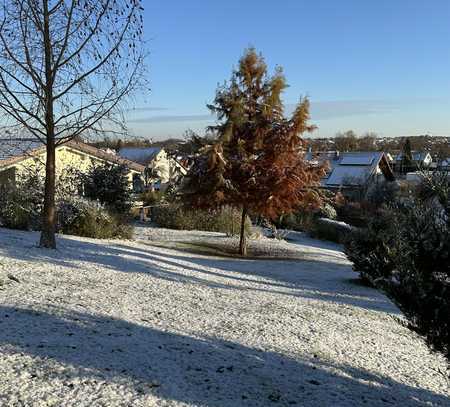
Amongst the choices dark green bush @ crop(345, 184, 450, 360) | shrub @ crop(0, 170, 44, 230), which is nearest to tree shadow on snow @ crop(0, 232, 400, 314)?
shrub @ crop(0, 170, 44, 230)

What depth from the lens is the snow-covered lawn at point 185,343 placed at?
3.91m

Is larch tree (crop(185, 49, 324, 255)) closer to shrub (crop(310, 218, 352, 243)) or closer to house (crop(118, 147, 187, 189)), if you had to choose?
shrub (crop(310, 218, 352, 243))

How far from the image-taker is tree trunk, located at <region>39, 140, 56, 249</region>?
927cm

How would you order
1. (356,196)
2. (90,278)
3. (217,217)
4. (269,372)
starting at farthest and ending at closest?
(356,196)
(217,217)
(90,278)
(269,372)

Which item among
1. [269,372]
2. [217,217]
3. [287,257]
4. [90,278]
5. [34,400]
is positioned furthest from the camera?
[217,217]

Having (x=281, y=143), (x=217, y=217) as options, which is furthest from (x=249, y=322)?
(x=217, y=217)

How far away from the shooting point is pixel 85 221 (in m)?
14.7

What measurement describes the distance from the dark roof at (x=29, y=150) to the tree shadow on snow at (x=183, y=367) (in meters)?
5.10

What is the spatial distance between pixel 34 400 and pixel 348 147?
3761 inches

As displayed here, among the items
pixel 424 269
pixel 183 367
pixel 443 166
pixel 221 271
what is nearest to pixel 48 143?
pixel 221 271

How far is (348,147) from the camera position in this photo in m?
95.0

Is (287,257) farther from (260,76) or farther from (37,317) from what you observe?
(37,317)

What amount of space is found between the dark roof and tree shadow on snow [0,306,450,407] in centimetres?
510

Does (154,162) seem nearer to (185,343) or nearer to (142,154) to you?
(142,154)
